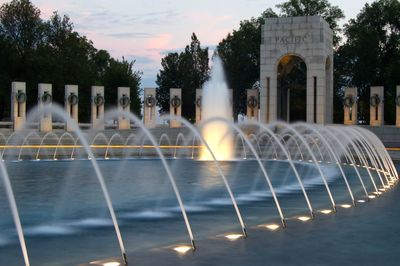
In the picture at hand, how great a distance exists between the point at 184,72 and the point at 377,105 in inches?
1731

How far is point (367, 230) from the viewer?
1157cm

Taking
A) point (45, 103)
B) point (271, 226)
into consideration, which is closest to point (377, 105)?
point (45, 103)

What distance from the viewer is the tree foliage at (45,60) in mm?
70250

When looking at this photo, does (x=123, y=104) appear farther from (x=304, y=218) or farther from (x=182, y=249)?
(x=182, y=249)

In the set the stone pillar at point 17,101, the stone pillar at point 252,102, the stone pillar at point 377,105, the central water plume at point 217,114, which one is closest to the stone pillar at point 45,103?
the stone pillar at point 17,101

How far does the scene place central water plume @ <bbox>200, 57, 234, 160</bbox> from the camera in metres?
37.7

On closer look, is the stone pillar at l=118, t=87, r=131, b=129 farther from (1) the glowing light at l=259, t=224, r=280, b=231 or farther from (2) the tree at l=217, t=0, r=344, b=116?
(1) the glowing light at l=259, t=224, r=280, b=231

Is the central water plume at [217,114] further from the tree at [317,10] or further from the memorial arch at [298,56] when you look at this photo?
the tree at [317,10]

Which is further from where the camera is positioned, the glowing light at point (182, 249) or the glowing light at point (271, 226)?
the glowing light at point (271, 226)

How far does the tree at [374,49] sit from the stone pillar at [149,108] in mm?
29058

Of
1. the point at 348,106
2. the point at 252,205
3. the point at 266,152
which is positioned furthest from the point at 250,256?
the point at 348,106

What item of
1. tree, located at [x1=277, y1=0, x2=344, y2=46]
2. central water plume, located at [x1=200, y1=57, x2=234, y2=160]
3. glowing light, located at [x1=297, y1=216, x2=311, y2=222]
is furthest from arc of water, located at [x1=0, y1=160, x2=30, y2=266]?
tree, located at [x1=277, y1=0, x2=344, y2=46]

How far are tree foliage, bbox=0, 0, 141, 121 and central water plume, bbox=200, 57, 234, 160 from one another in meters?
25.8

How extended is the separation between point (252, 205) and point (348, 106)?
126 feet
